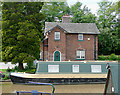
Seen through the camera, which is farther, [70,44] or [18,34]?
[70,44]

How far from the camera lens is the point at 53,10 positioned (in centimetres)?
3003

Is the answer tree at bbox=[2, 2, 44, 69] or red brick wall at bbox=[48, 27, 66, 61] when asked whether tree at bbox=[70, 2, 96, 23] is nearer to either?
red brick wall at bbox=[48, 27, 66, 61]

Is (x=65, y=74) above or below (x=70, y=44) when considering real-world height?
below

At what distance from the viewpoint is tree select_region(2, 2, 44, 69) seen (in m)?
14.9

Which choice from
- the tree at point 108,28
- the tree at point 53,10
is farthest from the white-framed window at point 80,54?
the tree at point 53,10

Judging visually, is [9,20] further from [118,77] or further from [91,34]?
[118,77]

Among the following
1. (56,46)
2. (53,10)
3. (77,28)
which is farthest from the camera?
(53,10)

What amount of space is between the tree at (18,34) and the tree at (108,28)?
12.4 metres

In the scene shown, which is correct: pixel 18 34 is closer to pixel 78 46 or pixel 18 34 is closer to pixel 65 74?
pixel 65 74

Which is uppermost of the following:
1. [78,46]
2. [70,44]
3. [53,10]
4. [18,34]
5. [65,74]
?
[53,10]

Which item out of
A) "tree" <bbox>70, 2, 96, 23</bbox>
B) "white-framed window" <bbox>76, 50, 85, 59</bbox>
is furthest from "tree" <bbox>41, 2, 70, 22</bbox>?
"white-framed window" <bbox>76, 50, 85, 59</bbox>

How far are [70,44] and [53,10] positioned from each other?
11.3m

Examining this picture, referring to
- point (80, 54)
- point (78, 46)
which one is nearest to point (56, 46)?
point (78, 46)

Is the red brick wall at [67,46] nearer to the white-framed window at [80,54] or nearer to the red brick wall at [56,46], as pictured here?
the red brick wall at [56,46]
